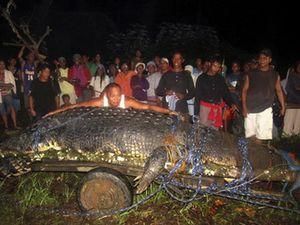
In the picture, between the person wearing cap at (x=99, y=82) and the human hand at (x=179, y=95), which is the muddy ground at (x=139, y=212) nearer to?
the human hand at (x=179, y=95)

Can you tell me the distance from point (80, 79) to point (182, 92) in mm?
4126

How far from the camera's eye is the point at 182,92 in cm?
683

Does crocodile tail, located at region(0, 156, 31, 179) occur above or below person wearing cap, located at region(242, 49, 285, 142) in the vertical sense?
below

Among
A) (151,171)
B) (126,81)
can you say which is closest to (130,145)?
(151,171)

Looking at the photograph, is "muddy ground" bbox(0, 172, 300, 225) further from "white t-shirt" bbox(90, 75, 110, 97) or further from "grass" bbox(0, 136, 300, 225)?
"white t-shirt" bbox(90, 75, 110, 97)

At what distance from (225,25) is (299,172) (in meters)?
19.2

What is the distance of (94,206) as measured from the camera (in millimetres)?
4680

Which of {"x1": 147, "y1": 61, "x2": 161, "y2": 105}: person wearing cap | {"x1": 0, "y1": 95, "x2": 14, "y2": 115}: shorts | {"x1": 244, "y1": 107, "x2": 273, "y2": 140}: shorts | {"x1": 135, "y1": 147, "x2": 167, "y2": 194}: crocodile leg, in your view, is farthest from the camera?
{"x1": 0, "y1": 95, "x2": 14, "y2": 115}: shorts

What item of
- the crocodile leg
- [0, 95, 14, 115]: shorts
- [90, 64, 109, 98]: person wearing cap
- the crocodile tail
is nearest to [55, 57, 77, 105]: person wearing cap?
[90, 64, 109, 98]: person wearing cap

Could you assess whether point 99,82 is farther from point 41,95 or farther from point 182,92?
point 182,92

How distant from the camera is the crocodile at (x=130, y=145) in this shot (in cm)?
477

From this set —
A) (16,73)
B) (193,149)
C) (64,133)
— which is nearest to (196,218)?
(193,149)

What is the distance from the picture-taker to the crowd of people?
6145mm

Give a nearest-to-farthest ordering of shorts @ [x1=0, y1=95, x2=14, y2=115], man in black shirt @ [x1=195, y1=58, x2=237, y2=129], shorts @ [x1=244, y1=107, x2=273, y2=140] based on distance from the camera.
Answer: shorts @ [x1=244, y1=107, x2=273, y2=140] → man in black shirt @ [x1=195, y1=58, x2=237, y2=129] → shorts @ [x1=0, y1=95, x2=14, y2=115]
